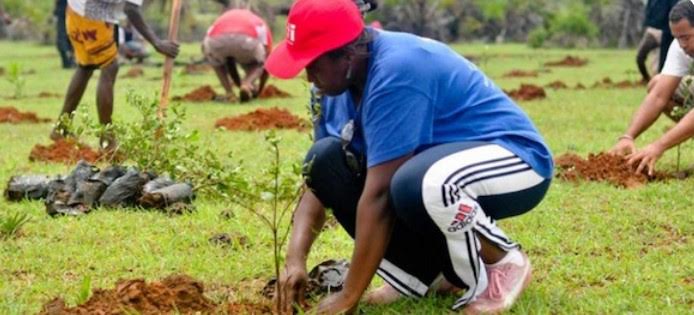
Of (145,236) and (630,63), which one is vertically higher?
(145,236)

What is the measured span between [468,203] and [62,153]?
5351mm

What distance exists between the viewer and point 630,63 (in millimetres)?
23234

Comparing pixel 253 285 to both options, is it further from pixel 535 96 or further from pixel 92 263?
pixel 535 96

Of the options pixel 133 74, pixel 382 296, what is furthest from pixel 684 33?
pixel 133 74

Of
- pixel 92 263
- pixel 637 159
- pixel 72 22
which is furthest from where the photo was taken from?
pixel 72 22

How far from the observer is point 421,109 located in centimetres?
407

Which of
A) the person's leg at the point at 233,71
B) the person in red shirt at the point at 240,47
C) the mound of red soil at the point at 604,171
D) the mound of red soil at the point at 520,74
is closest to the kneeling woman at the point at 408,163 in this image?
the mound of red soil at the point at 604,171

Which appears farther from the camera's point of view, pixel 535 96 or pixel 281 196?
pixel 535 96

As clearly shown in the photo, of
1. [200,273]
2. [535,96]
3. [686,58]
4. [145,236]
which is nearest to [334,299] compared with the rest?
[200,273]

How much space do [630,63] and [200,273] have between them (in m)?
19.1

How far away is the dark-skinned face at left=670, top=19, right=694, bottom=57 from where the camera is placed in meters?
6.81

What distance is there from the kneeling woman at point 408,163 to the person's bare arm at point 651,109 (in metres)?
3.25

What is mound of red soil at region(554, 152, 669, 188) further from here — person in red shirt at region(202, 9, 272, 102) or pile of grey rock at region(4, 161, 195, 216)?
person in red shirt at region(202, 9, 272, 102)

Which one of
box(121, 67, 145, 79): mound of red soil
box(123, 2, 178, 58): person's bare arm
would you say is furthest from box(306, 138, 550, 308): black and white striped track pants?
box(121, 67, 145, 79): mound of red soil
